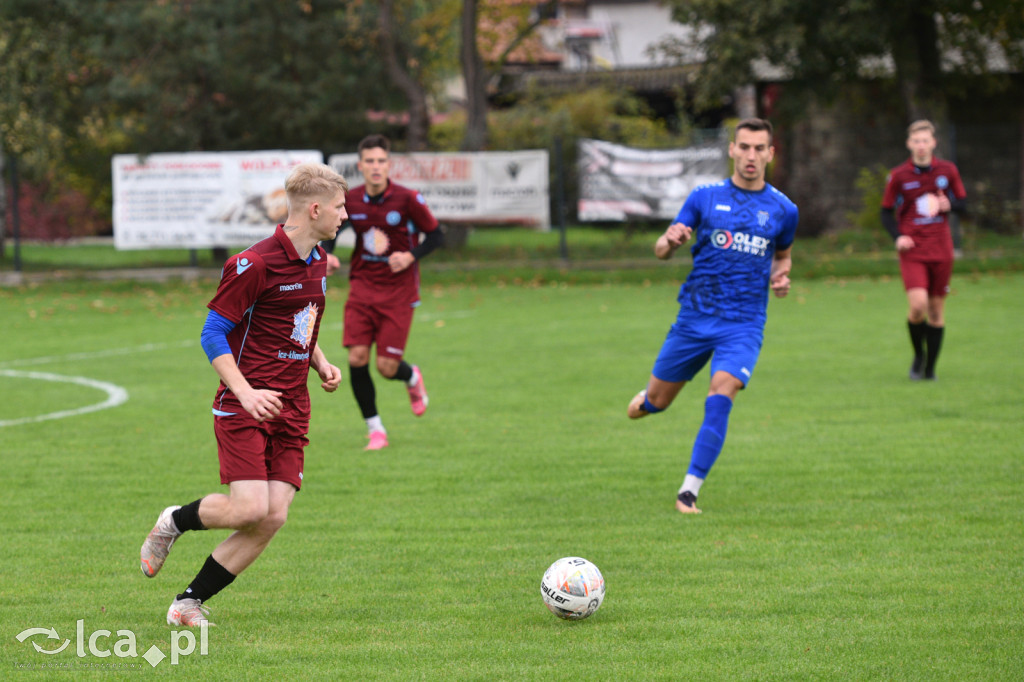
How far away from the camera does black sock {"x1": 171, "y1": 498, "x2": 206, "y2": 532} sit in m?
4.90

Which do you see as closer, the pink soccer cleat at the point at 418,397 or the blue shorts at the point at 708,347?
the blue shorts at the point at 708,347

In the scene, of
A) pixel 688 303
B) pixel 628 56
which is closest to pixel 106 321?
pixel 688 303

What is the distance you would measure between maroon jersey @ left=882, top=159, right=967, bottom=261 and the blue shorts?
5.03m

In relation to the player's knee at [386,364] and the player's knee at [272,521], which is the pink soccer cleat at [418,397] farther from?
the player's knee at [272,521]

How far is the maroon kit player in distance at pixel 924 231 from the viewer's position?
11.4 meters

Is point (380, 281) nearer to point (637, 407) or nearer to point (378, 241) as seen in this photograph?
point (378, 241)

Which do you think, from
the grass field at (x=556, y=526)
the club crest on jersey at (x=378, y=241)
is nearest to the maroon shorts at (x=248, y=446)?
the grass field at (x=556, y=526)

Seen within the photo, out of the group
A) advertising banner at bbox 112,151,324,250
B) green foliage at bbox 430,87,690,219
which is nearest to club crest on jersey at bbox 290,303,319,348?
advertising banner at bbox 112,151,324,250

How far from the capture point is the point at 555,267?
2292 centimetres

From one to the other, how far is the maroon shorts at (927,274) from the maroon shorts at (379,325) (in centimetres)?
523

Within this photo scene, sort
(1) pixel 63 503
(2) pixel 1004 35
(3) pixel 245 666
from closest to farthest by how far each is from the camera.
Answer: (3) pixel 245 666 → (1) pixel 63 503 → (2) pixel 1004 35

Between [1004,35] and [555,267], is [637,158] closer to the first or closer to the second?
[555,267]

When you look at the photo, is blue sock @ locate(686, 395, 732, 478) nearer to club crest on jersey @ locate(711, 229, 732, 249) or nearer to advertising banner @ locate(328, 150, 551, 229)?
club crest on jersey @ locate(711, 229, 732, 249)

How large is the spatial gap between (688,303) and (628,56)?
42.0 m
